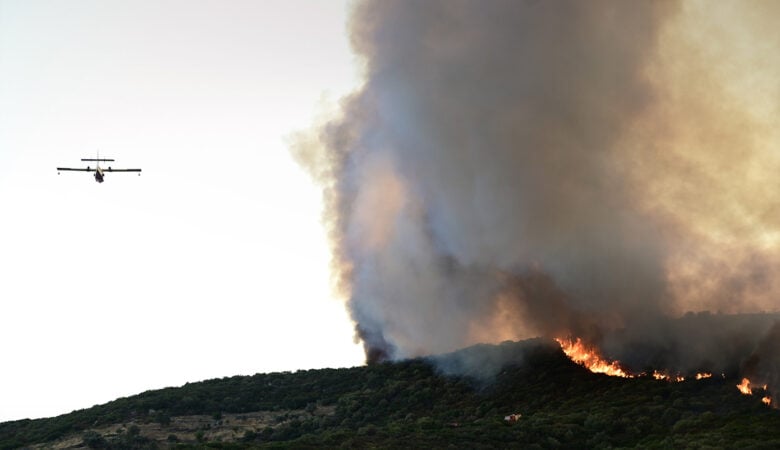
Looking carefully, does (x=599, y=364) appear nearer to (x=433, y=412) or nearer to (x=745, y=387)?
(x=433, y=412)

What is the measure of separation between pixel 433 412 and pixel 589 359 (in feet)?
63.5

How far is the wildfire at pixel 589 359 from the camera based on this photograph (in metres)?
113

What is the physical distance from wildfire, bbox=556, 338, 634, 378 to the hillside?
129 cm

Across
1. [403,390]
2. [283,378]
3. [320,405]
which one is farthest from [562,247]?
[283,378]

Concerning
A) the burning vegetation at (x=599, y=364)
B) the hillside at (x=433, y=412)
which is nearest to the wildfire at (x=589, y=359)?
the burning vegetation at (x=599, y=364)

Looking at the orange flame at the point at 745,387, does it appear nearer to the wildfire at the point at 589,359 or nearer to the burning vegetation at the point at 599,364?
the burning vegetation at the point at 599,364

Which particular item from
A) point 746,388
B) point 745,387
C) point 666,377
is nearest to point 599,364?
point 666,377

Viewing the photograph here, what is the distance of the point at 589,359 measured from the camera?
118625 mm

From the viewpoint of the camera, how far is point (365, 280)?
170m

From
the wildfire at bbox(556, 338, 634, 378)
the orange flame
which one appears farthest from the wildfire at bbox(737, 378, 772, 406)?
the wildfire at bbox(556, 338, 634, 378)

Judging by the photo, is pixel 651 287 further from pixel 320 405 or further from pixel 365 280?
pixel 365 280

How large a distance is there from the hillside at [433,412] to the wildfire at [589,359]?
1.29 metres

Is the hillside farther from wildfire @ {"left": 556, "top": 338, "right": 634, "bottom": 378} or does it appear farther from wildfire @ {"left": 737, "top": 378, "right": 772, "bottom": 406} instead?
wildfire @ {"left": 556, "top": 338, "right": 634, "bottom": 378}

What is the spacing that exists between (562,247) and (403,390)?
26.0m
